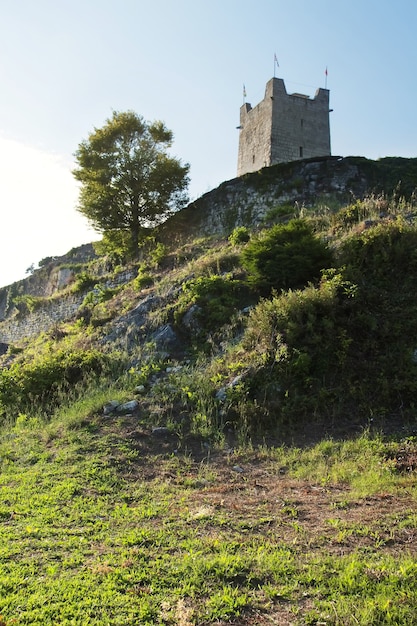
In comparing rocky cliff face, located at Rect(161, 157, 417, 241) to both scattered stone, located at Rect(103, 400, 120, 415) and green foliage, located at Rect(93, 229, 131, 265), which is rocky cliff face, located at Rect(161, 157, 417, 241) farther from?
scattered stone, located at Rect(103, 400, 120, 415)

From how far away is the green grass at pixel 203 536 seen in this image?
104 inches

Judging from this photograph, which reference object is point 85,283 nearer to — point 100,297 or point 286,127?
point 100,297

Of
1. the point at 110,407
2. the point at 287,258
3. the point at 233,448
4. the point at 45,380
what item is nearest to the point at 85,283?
the point at 45,380

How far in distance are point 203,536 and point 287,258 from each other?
18.0ft

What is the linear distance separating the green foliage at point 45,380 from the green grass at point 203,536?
1.96 meters

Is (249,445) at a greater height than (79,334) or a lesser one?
lesser

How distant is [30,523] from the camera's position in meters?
3.77

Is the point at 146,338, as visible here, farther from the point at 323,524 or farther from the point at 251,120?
the point at 251,120

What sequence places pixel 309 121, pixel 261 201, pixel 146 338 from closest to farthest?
1. pixel 146 338
2. pixel 261 201
3. pixel 309 121

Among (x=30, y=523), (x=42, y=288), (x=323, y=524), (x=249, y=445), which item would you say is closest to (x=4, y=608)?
(x=30, y=523)

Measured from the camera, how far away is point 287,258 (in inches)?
320

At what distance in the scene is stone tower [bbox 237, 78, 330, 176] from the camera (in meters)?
20.3

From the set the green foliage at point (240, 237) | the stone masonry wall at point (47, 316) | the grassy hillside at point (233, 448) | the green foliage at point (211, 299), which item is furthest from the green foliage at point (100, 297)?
the green foliage at point (211, 299)

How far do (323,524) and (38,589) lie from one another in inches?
80.3
